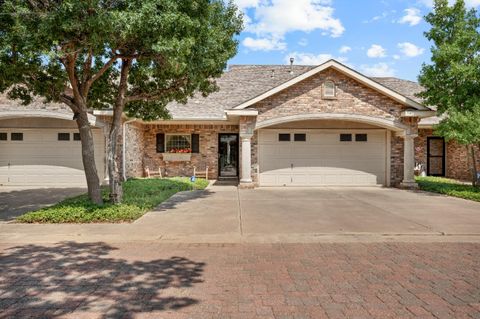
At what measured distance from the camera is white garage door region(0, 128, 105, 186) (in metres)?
15.8

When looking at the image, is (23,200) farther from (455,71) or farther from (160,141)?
(455,71)

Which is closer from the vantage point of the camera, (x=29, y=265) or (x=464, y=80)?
(x=29, y=265)

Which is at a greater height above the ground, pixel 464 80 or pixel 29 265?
pixel 464 80

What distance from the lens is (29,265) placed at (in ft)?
16.0

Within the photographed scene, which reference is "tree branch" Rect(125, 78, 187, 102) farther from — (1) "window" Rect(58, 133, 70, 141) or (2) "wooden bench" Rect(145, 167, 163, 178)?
(2) "wooden bench" Rect(145, 167, 163, 178)

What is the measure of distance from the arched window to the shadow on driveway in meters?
11.0

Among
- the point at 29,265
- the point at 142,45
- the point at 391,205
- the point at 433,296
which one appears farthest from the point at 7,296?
the point at 391,205

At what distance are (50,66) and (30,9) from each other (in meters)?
1.54

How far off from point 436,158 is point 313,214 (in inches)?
548

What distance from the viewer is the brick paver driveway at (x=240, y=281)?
3521mm

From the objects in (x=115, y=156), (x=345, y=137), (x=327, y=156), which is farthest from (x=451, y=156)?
(x=115, y=156)

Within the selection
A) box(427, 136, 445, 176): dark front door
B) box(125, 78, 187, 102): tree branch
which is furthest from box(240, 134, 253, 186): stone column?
box(427, 136, 445, 176): dark front door

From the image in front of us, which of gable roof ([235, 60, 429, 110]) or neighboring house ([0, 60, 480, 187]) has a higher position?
gable roof ([235, 60, 429, 110])

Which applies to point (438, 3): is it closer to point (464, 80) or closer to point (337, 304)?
point (464, 80)
